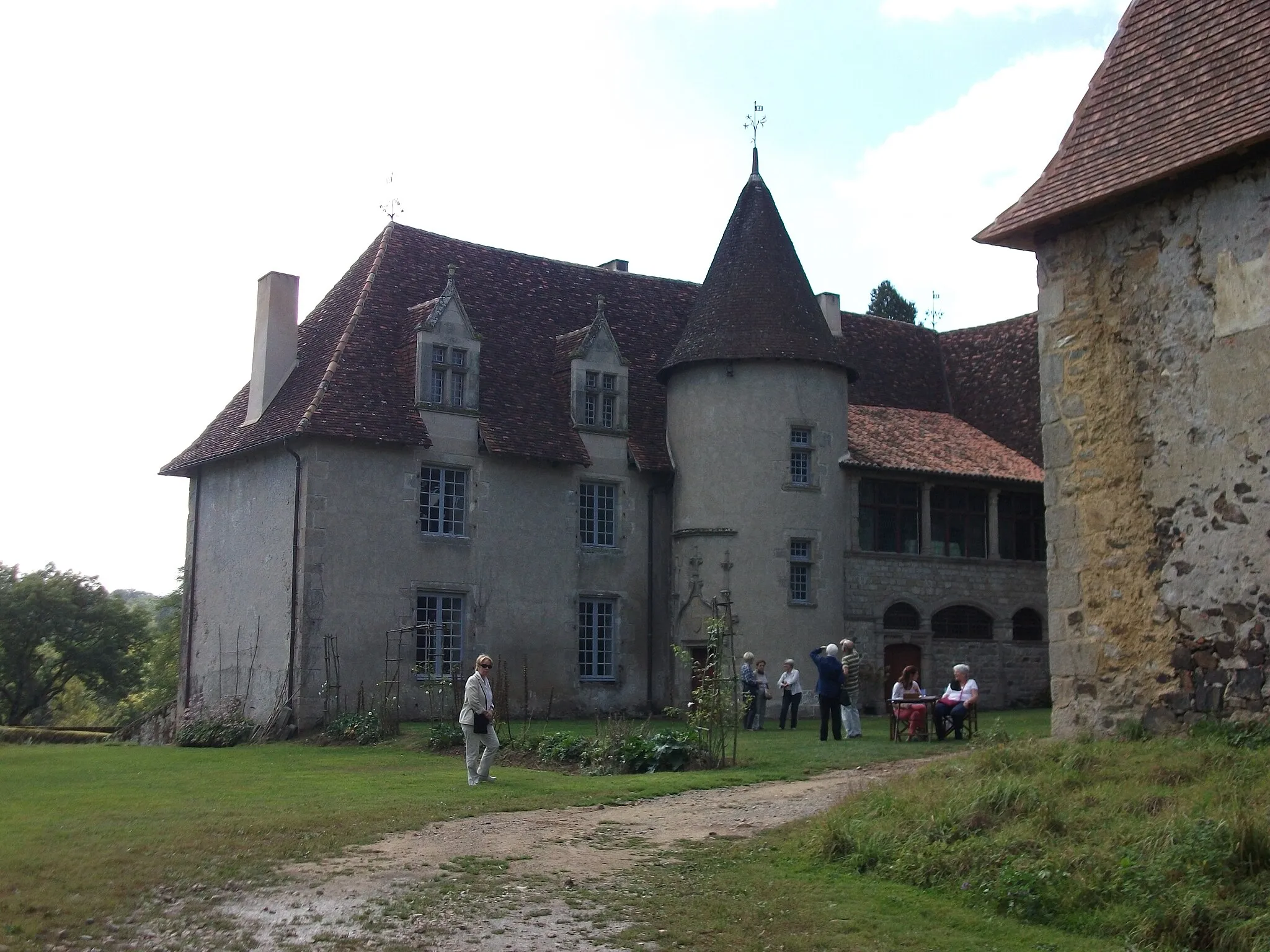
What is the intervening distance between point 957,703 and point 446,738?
293 inches

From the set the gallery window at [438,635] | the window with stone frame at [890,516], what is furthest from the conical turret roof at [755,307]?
the gallery window at [438,635]

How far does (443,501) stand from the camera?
27.4m

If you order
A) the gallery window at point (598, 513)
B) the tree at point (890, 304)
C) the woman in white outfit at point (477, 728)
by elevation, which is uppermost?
the tree at point (890, 304)

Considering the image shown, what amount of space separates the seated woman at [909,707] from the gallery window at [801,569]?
26.1ft

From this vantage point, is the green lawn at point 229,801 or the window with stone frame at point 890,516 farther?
the window with stone frame at point 890,516

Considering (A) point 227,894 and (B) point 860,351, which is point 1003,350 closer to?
(B) point 860,351

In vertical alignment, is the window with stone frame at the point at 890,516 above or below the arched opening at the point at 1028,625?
above

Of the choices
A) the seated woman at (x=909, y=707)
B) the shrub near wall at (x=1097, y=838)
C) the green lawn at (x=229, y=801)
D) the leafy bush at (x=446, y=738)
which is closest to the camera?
the shrub near wall at (x=1097, y=838)

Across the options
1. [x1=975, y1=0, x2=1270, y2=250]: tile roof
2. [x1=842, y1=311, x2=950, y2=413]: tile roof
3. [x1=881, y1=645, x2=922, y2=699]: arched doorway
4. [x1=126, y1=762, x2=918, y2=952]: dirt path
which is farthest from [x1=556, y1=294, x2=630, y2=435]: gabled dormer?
[x1=126, y1=762, x2=918, y2=952]: dirt path

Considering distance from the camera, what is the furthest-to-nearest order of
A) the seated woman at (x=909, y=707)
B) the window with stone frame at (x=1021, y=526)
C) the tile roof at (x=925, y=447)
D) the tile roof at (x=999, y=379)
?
the tile roof at (x=999, y=379), the window with stone frame at (x=1021, y=526), the tile roof at (x=925, y=447), the seated woman at (x=909, y=707)

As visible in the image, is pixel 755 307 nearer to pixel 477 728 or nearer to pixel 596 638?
pixel 596 638

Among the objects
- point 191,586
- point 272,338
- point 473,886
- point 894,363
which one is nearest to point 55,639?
point 191,586

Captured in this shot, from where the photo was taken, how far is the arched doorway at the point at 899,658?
30.5 metres

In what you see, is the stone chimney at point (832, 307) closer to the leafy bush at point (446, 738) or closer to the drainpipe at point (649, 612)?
the drainpipe at point (649, 612)
